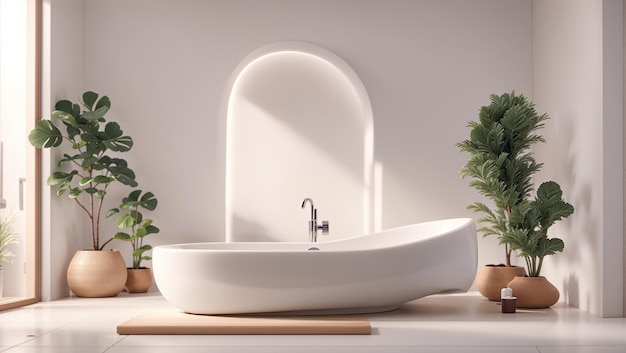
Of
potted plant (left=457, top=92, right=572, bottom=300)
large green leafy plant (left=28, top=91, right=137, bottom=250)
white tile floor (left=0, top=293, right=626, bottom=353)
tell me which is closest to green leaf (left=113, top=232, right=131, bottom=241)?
large green leafy plant (left=28, top=91, right=137, bottom=250)

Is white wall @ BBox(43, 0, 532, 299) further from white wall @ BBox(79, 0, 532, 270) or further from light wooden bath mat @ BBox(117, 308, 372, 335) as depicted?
light wooden bath mat @ BBox(117, 308, 372, 335)

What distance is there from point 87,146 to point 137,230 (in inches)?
28.9

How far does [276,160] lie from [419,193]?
1.19 m

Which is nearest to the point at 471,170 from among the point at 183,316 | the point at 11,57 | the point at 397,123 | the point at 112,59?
the point at 397,123

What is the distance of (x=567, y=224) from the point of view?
5434mm

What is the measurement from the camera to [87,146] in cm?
589

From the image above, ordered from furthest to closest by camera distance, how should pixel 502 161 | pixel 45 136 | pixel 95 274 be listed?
pixel 95 274
pixel 45 136
pixel 502 161

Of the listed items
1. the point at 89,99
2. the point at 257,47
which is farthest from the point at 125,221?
the point at 257,47

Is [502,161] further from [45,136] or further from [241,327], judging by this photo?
[45,136]

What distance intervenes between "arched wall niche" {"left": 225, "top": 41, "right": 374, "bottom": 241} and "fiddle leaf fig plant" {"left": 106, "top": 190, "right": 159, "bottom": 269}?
25.8 inches

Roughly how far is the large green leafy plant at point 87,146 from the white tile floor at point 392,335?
3.38ft

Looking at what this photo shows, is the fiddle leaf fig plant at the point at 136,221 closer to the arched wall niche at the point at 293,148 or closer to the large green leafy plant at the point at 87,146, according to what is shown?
the large green leafy plant at the point at 87,146

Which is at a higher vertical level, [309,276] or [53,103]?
[53,103]

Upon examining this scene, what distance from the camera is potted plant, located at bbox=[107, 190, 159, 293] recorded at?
604 cm
